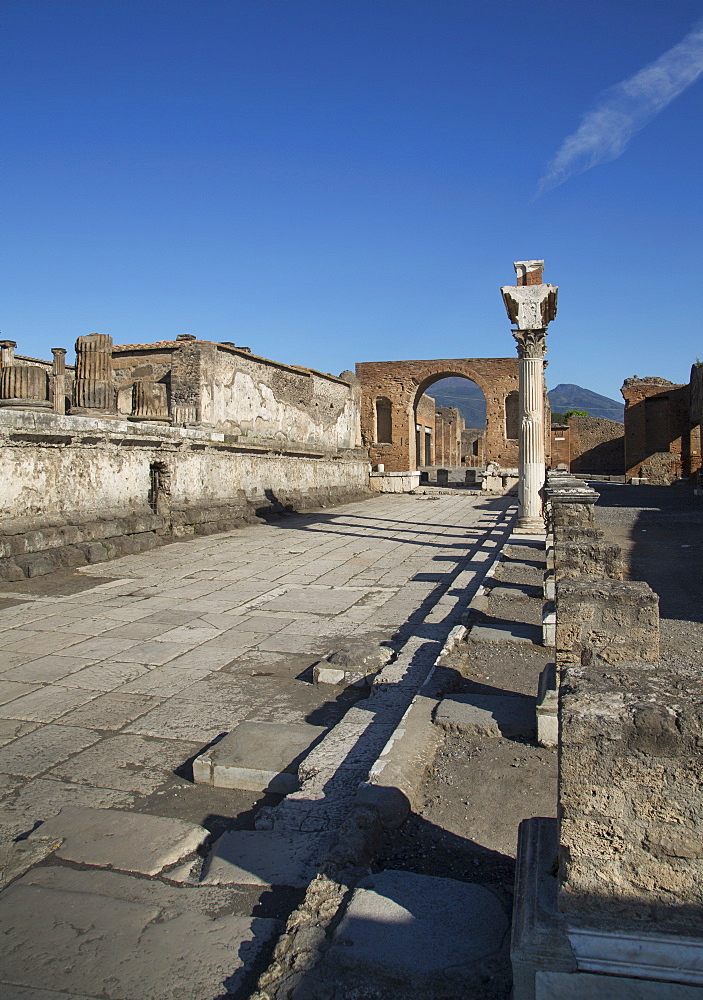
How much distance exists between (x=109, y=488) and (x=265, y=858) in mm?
7917

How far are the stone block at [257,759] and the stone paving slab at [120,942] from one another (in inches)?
30.0

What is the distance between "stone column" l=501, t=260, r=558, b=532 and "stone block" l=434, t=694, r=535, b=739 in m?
6.89

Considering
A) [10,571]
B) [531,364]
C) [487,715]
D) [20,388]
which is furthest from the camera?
[531,364]

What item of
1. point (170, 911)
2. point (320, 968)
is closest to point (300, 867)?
point (170, 911)

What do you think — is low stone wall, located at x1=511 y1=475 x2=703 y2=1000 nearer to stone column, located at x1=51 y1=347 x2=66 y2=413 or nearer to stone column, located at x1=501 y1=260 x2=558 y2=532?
stone column, located at x1=501 y1=260 x2=558 y2=532

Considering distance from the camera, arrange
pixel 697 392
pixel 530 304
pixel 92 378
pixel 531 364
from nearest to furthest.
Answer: pixel 530 304, pixel 531 364, pixel 92 378, pixel 697 392

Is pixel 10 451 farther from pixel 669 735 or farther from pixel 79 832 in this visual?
pixel 669 735

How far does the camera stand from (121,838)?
8.40 ft

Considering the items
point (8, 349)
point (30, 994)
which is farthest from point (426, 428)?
point (30, 994)

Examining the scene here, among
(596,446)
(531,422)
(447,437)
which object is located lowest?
(531,422)

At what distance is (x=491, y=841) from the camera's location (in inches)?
93.0

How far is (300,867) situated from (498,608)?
11.9ft

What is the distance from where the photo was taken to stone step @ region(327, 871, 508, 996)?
A: 5.47 feet

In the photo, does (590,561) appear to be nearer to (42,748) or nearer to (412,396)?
(42,748)
